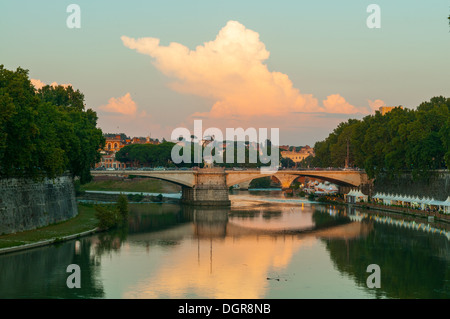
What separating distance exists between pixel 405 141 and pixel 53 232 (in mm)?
51535

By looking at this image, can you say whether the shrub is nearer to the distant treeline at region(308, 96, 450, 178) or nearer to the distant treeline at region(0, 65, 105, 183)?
the distant treeline at region(0, 65, 105, 183)

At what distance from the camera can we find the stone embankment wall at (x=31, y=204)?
4544 cm

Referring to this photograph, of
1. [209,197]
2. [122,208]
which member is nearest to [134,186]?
[209,197]

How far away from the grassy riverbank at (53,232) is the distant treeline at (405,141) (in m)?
38.6

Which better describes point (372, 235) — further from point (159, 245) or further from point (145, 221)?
point (145, 221)

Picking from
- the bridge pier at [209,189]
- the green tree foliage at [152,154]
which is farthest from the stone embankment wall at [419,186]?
the green tree foliage at [152,154]

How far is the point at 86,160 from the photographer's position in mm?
68062

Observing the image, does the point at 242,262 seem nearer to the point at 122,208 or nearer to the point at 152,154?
the point at 122,208

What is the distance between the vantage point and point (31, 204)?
49.8 meters

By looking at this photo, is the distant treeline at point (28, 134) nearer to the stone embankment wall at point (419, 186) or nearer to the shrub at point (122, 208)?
the shrub at point (122, 208)

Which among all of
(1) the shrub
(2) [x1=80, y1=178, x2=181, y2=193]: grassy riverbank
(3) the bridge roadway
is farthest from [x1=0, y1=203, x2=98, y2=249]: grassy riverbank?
(2) [x1=80, y1=178, x2=181, y2=193]: grassy riverbank

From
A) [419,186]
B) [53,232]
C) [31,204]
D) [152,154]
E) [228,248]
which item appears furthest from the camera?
[152,154]

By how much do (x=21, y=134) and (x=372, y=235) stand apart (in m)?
32.3
